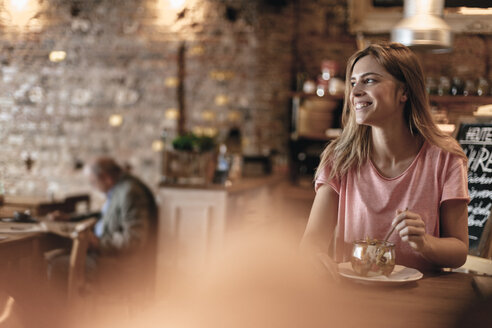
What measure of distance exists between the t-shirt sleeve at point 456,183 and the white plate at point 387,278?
0.98 ft

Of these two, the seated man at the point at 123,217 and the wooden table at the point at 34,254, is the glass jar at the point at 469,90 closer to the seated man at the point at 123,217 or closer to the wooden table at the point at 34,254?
the seated man at the point at 123,217

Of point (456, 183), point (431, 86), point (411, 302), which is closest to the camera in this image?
point (411, 302)

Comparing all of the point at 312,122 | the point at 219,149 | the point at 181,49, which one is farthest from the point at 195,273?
the point at 181,49

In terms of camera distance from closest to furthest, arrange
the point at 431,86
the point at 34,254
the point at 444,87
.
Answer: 1. the point at 34,254
2. the point at 444,87
3. the point at 431,86

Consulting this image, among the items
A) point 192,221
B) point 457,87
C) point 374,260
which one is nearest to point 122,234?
point 192,221

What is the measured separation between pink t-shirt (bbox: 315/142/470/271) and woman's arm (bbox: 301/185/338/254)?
0.17 feet

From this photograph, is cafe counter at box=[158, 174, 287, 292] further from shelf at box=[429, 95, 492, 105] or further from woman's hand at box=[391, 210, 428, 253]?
woman's hand at box=[391, 210, 428, 253]

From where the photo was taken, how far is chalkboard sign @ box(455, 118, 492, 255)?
2047 mm

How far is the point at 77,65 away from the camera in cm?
585

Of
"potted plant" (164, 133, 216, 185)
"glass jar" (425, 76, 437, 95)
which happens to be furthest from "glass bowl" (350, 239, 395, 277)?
"glass jar" (425, 76, 437, 95)

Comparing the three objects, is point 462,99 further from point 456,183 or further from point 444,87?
point 456,183

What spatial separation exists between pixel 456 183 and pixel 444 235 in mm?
161

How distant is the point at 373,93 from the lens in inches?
65.0

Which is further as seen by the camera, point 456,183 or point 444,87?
point 444,87
